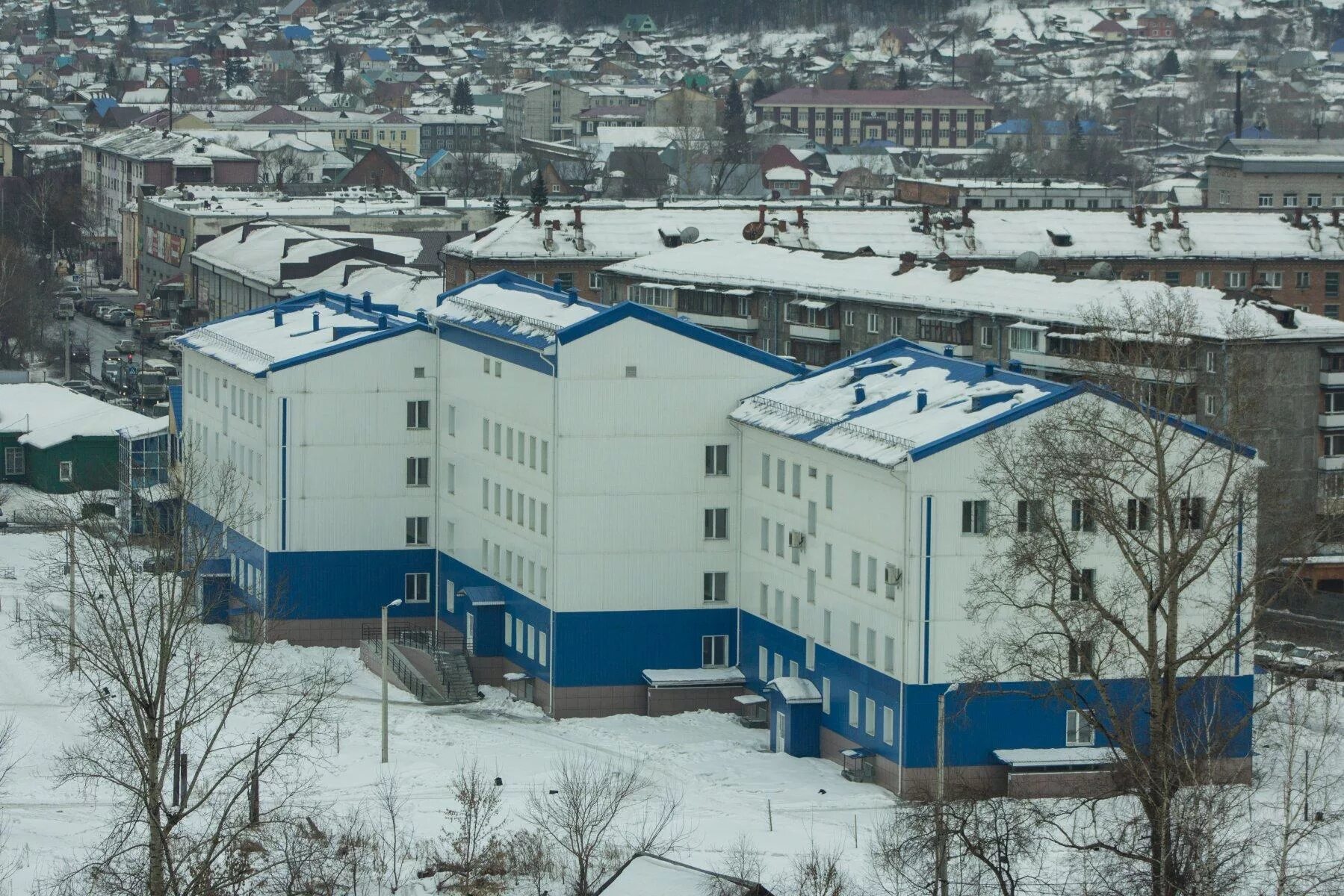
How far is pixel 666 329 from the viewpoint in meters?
47.4

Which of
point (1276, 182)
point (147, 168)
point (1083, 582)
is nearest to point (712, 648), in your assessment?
Result: point (1083, 582)

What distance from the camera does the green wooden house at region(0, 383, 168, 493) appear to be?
235ft

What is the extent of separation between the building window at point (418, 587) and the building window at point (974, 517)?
14936 millimetres

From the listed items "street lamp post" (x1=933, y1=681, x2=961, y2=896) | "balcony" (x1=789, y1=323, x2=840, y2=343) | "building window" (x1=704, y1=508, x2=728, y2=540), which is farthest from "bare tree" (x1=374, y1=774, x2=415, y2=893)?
"balcony" (x1=789, y1=323, x2=840, y2=343)

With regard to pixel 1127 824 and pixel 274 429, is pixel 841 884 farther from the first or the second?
pixel 274 429

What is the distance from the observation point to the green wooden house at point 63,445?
71.5 m

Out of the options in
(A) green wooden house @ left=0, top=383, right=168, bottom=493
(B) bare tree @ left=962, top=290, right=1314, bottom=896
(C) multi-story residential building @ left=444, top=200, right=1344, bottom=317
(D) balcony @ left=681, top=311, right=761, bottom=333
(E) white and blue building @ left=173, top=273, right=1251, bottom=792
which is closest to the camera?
(B) bare tree @ left=962, top=290, right=1314, bottom=896

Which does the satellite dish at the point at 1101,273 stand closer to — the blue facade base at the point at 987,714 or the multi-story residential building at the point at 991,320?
the multi-story residential building at the point at 991,320

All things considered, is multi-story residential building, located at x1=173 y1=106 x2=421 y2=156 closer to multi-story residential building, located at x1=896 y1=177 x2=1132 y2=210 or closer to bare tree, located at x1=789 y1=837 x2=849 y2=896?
multi-story residential building, located at x1=896 y1=177 x2=1132 y2=210

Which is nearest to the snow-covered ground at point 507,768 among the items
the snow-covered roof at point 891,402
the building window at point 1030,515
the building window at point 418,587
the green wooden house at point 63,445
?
the building window at point 418,587

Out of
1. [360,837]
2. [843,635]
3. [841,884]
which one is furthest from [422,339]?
[841,884]

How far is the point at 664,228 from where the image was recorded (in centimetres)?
8869

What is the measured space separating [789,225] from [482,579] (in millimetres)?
38390

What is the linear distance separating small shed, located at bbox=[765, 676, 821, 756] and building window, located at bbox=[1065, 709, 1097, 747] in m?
4.42
